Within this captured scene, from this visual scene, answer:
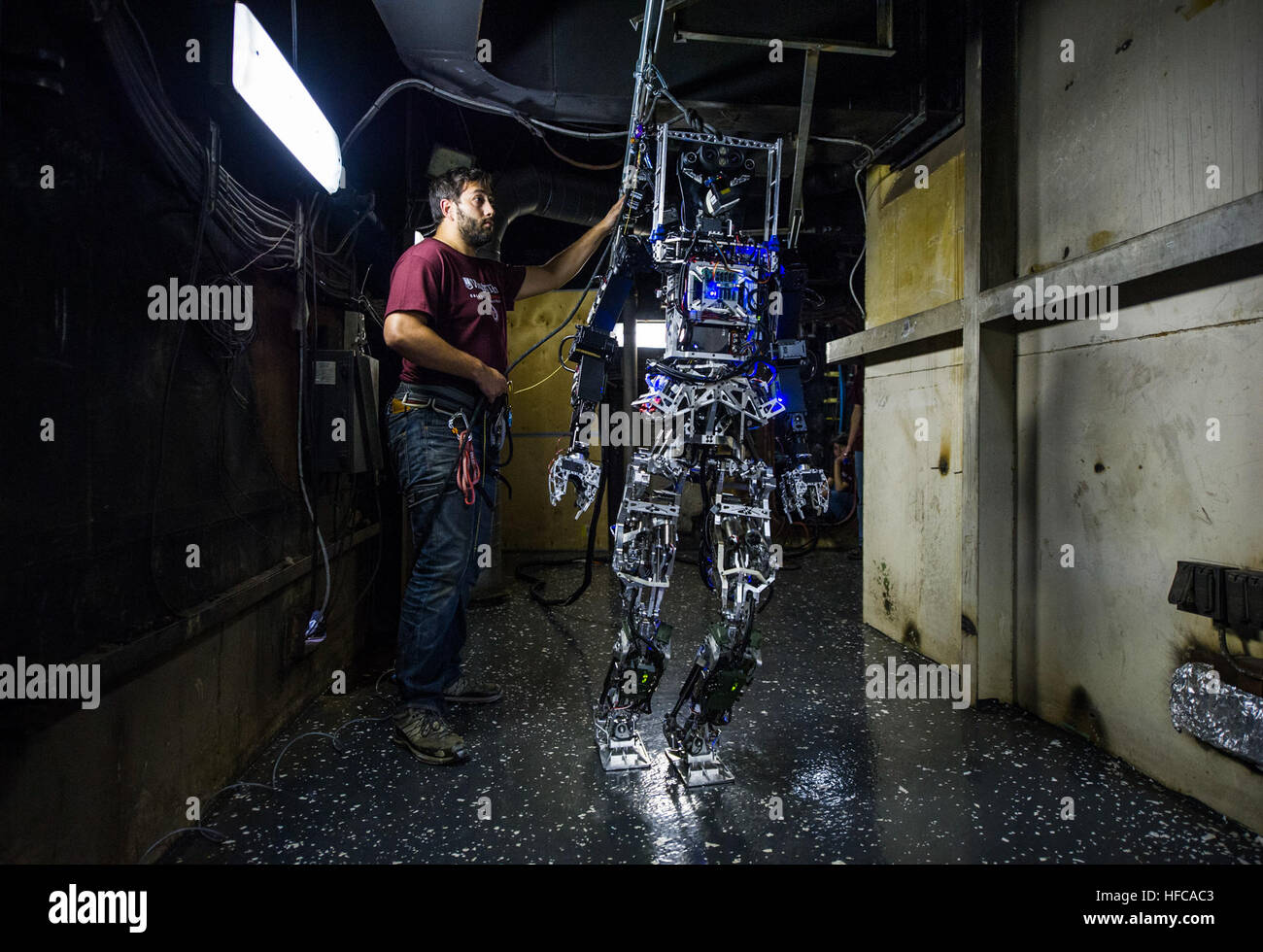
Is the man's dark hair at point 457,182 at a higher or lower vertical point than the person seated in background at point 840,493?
higher

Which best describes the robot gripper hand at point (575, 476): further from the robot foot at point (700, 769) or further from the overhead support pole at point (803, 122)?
the overhead support pole at point (803, 122)

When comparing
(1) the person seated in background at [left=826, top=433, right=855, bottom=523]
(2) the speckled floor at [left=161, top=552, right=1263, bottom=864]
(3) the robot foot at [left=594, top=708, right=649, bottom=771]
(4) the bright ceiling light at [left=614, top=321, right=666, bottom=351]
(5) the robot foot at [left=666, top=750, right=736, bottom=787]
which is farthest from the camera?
(4) the bright ceiling light at [left=614, top=321, right=666, bottom=351]

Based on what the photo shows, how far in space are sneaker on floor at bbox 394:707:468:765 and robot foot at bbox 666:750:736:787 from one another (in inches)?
29.5

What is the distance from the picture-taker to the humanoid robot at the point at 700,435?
6.82ft

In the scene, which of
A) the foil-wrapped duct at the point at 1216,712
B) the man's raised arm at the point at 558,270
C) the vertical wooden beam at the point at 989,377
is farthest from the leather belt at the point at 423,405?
the foil-wrapped duct at the point at 1216,712

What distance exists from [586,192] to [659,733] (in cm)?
379

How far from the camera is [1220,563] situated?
1826 mm

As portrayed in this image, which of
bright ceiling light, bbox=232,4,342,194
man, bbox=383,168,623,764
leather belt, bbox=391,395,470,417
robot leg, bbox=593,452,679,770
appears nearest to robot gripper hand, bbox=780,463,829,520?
robot leg, bbox=593,452,679,770

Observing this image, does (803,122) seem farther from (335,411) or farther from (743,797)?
(743,797)

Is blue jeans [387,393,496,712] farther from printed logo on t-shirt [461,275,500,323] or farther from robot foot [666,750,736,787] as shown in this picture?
robot foot [666,750,736,787]

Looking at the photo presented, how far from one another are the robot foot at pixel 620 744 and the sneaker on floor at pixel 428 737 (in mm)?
484

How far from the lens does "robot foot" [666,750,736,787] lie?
200 centimetres
